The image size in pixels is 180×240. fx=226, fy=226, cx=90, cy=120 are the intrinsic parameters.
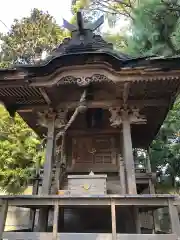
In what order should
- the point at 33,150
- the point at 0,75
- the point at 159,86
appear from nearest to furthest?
the point at 0,75, the point at 159,86, the point at 33,150

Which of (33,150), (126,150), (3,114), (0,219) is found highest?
(3,114)

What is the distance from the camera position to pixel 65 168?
6547 mm

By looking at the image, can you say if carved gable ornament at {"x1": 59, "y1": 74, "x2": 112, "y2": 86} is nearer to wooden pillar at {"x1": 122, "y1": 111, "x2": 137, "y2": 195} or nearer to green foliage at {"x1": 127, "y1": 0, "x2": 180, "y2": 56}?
wooden pillar at {"x1": 122, "y1": 111, "x2": 137, "y2": 195}

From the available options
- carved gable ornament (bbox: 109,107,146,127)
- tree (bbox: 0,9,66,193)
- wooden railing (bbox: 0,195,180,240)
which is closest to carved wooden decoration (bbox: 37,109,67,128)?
carved gable ornament (bbox: 109,107,146,127)

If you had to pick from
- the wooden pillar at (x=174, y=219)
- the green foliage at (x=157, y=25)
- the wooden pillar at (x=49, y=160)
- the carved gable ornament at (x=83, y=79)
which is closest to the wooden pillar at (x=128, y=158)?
the wooden pillar at (x=174, y=219)

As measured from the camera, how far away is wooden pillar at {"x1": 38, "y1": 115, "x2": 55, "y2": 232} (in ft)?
15.8

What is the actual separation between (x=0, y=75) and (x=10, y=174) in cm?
820

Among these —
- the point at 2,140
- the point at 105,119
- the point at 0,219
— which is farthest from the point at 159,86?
the point at 2,140

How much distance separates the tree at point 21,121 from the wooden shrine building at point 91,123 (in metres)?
4.69

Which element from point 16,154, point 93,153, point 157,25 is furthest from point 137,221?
point 16,154

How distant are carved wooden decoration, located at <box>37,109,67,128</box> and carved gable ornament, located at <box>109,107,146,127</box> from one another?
1.21 meters

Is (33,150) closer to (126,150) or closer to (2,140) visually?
(2,140)

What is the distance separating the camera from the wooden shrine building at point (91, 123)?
4.04 m

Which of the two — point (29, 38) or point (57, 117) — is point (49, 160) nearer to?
point (57, 117)
